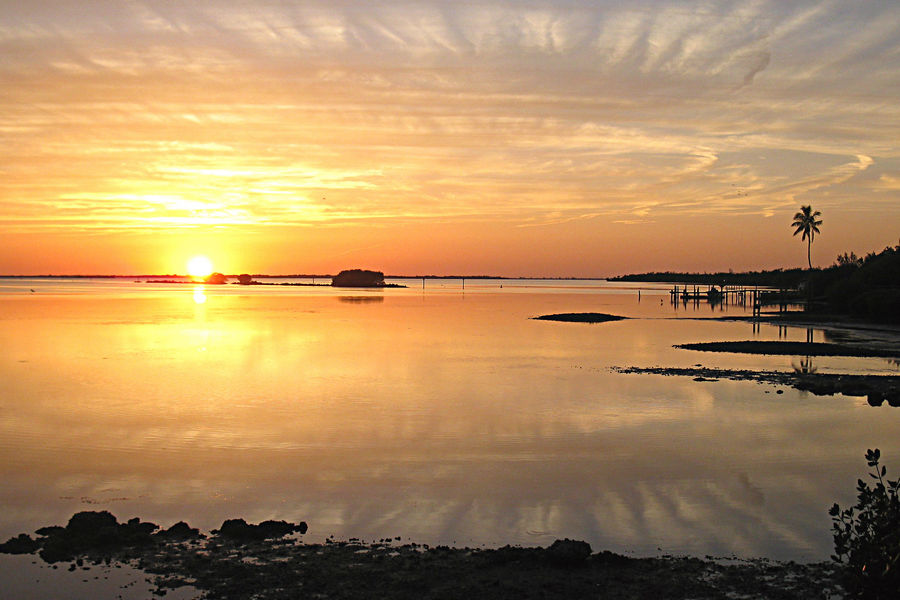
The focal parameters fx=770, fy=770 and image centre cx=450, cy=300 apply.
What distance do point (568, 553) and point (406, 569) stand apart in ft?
6.17

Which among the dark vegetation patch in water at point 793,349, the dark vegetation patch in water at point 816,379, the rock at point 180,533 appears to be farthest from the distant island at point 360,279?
the rock at point 180,533

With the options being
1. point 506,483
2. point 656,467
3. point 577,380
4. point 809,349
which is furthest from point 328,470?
point 809,349

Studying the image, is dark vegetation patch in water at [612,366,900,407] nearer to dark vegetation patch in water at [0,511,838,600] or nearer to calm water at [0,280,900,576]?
calm water at [0,280,900,576]

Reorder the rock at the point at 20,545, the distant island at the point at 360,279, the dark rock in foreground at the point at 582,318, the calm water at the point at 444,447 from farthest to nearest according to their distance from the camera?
1. the distant island at the point at 360,279
2. the dark rock in foreground at the point at 582,318
3. the calm water at the point at 444,447
4. the rock at the point at 20,545

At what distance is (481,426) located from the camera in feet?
60.6

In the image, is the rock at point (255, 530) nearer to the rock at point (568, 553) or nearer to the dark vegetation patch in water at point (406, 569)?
the dark vegetation patch in water at point (406, 569)

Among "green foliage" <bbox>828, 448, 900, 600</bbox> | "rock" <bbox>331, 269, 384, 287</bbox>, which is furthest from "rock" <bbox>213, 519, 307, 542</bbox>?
"rock" <bbox>331, 269, 384, 287</bbox>

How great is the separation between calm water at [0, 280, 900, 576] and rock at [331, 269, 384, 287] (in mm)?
155882

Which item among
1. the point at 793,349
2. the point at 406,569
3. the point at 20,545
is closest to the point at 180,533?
the point at 20,545

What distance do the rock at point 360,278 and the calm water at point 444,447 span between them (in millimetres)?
155882

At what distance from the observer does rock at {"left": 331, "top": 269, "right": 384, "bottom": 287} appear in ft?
621

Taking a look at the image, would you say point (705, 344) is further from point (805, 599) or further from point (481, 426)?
point (805, 599)

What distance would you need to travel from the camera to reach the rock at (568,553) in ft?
29.1

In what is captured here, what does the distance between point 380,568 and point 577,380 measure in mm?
18549
